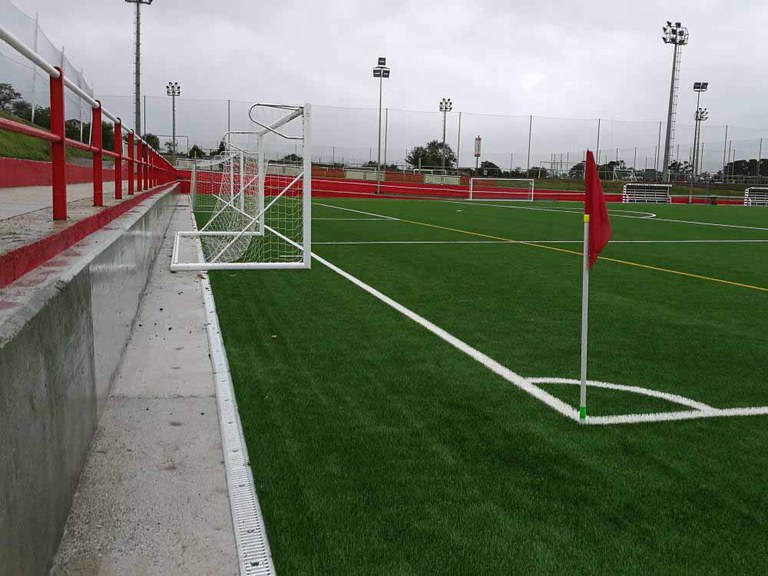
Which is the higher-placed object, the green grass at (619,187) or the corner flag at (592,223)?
the green grass at (619,187)

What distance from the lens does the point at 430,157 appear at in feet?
277

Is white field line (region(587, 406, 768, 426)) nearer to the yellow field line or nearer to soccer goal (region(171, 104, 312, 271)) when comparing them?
the yellow field line

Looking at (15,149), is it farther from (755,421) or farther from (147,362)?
(755,421)

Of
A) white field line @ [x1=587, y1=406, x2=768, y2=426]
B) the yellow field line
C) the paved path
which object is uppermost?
Result: the paved path

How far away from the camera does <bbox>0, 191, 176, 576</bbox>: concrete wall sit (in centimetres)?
209

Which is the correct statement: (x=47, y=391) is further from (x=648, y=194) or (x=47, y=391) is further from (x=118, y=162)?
(x=648, y=194)

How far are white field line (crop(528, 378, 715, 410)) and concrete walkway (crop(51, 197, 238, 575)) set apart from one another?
2207 mm

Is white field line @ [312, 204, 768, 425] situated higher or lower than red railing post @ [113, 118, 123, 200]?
lower

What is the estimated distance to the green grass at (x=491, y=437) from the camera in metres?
2.88

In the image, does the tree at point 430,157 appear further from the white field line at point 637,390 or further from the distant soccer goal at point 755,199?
the white field line at point 637,390

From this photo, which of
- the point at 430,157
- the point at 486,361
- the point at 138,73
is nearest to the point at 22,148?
the point at 486,361

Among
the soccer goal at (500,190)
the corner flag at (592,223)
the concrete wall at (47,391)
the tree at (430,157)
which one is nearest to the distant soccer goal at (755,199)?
the soccer goal at (500,190)

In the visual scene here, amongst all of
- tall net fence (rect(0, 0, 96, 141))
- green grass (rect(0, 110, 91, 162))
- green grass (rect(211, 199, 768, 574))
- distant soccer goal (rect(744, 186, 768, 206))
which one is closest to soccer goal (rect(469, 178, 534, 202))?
distant soccer goal (rect(744, 186, 768, 206))

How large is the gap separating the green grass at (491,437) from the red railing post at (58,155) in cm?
154
